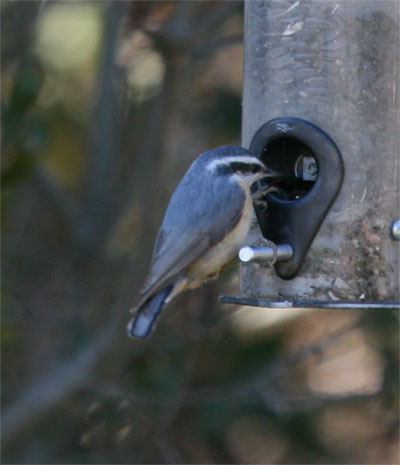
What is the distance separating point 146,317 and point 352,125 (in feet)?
3.46

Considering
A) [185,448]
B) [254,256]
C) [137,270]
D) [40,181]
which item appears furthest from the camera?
[185,448]

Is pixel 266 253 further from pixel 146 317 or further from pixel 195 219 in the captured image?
pixel 146 317

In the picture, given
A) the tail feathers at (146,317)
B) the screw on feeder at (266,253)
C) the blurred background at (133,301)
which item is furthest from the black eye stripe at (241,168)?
the blurred background at (133,301)

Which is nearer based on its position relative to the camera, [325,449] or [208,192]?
[208,192]

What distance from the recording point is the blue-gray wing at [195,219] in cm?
410

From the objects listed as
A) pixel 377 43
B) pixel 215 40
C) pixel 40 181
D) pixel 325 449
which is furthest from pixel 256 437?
pixel 377 43

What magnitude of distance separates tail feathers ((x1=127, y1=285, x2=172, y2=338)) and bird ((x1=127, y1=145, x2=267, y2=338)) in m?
0.07

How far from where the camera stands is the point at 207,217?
13.7 ft

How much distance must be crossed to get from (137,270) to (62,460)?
4.79ft

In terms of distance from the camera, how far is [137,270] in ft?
18.1

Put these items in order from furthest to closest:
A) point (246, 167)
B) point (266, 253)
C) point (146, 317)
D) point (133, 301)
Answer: point (133, 301)
point (246, 167)
point (266, 253)
point (146, 317)

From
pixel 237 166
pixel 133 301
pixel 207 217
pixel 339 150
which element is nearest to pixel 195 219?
pixel 207 217

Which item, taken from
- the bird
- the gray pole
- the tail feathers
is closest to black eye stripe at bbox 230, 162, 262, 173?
the bird

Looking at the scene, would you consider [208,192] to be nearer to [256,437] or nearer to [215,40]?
[215,40]
